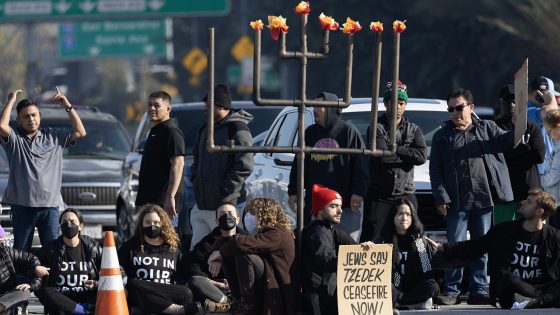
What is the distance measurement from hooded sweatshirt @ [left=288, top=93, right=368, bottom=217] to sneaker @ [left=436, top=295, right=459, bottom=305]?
102cm

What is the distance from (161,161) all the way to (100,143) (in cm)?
683

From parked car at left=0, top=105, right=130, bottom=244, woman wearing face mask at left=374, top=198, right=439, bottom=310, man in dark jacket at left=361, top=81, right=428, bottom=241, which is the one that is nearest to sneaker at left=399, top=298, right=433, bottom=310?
woman wearing face mask at left=374, top=198, right=439, bottom=310

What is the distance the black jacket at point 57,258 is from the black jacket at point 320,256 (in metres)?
2.00

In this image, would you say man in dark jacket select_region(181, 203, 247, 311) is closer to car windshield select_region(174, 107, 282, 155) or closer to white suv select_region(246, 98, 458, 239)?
white suv select_region(246, 98, 458, 239)

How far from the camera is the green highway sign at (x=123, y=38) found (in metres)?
62.6

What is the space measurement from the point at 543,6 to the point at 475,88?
4113 mm

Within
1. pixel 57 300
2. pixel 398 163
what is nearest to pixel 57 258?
pixel 57 300

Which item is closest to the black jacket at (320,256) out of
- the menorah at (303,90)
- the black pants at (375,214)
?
the menorah at (303,90)

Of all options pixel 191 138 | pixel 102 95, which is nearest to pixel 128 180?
pixel 191 138

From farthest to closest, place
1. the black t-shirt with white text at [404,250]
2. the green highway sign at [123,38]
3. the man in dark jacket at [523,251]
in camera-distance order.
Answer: the green highway sign at [123,38] < the black t-shirt with white text at [404,250] < the man in dark jacket at [523,251]

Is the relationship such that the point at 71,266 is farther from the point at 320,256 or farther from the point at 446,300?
the point at 446,300

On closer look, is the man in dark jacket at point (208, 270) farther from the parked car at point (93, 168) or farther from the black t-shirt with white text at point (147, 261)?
the parked car at point (93, 168)

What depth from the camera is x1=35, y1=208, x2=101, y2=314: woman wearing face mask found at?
12.4 meters

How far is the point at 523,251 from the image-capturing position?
11.9m
